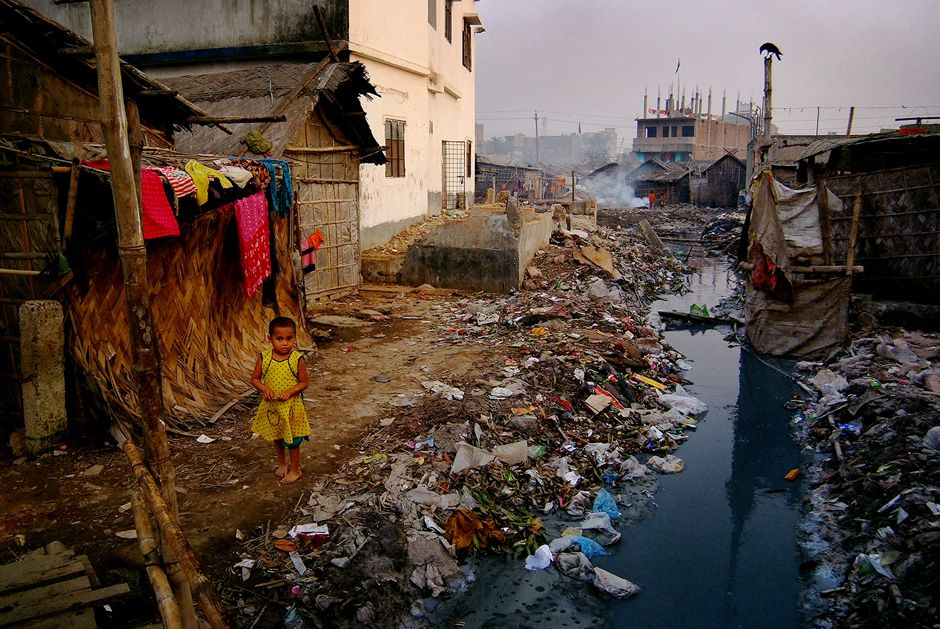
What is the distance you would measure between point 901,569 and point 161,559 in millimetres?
4156

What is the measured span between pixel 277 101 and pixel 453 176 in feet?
30.6

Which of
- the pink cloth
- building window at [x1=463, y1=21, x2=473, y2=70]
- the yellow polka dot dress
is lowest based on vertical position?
the yellow polka dot dress

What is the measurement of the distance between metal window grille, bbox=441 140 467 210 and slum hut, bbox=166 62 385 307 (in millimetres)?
6697

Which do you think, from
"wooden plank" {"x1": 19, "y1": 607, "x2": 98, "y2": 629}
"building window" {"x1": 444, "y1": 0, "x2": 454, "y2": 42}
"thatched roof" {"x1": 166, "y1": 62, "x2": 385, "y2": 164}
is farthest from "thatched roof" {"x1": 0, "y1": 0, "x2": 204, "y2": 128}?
"building window" {"x1": 444, "y1": 0, "x2": 454, "y2": 42}

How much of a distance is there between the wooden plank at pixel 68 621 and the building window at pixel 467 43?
19.7 meters

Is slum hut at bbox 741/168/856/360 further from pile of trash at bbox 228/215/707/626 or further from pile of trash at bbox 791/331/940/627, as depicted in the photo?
pile of trash at bbox 228/215/707/626

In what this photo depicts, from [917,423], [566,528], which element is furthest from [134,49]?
[917,423]

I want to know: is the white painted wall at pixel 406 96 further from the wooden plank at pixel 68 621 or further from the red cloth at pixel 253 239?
the wooden plank at pixel 68 621

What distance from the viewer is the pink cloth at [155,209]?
4.66 meters

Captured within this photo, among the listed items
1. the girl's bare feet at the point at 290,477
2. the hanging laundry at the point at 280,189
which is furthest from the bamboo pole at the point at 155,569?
the hanging laundry at the point at 280,189

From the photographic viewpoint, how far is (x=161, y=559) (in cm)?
244

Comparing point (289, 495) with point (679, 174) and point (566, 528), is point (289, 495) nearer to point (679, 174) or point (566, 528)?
point (566, 528)

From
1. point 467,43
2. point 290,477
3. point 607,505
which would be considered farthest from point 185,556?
point 467,43

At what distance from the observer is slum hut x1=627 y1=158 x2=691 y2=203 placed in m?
38.2
